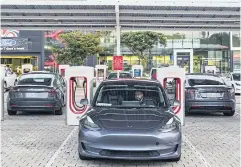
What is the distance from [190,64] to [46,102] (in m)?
24.8

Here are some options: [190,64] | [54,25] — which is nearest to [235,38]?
[190,64]

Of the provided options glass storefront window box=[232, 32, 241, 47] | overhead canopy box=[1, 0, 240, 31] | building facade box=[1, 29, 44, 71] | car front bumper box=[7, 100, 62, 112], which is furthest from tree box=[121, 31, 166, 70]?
car front bumper box=[7, 100, 62, 112]

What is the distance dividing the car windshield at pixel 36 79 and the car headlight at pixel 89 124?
6.78 m

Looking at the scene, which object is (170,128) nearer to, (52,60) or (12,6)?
(12,6)

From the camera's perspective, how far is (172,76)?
11297mm

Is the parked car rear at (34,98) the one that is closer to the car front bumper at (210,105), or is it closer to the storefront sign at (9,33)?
the car front bumper at (210,105)

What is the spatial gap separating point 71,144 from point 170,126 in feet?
8.78

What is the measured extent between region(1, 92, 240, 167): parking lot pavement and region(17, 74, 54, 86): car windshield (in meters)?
1.23

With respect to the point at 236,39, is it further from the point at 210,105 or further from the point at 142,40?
the point at 210,105

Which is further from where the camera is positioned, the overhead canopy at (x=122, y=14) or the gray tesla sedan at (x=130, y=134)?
the overhead canopy at (x=122, y=14)

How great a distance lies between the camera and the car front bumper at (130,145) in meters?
6.46

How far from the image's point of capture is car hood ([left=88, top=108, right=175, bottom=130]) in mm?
6699

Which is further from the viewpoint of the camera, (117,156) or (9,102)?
(9,102)

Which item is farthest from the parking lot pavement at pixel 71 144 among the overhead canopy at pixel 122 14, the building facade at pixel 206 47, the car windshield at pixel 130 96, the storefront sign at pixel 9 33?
the storefront sign at pixel 9 33
